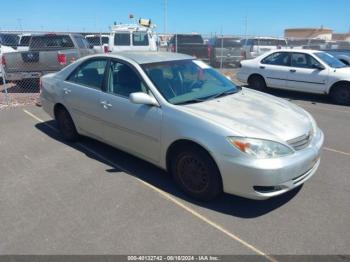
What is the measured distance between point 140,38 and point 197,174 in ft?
46.7

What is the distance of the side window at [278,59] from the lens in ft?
32.8

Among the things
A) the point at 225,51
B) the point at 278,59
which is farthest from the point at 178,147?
the point at 225,51

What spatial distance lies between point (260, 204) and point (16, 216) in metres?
2.66

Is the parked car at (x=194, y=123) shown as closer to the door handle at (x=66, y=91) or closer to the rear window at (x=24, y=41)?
the door handle at (x=66, y=91)

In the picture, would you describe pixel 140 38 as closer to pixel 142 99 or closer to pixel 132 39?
pixel 132 39

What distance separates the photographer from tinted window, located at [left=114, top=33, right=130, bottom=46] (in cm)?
1645

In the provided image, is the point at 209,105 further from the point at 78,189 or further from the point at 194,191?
the point at 78,189

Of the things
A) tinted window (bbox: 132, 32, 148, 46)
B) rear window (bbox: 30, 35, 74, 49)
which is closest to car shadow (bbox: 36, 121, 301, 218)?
rear window (bbox: 30, 35, 74, 49)

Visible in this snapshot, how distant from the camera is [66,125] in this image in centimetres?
572

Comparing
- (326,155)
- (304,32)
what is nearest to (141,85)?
(326,155)

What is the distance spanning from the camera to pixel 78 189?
4.18 m

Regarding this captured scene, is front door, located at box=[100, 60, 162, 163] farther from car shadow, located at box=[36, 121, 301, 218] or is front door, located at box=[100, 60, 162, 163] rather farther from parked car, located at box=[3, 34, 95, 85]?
parked car, located at box=[3, 34, 95, 85]

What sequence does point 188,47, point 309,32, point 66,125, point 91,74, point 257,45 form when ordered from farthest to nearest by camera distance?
point 309,32
point 257,45
point 188,47
point 66,125
point 91,74

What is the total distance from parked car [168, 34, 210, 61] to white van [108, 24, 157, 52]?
1.06 metres
